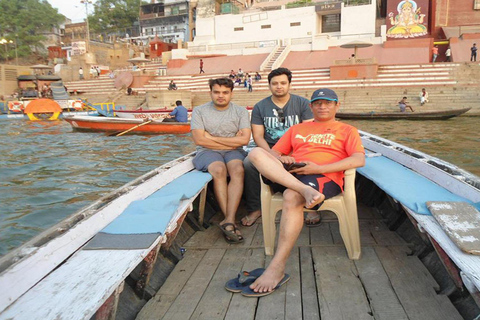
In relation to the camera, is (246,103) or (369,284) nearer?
(369,284)

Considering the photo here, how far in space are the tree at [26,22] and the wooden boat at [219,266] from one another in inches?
2004

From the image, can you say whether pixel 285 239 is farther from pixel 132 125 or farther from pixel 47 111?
pixel 47 111

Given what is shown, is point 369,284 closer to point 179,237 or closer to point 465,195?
point 465,195

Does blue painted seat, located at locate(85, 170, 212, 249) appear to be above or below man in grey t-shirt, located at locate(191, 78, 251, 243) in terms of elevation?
below

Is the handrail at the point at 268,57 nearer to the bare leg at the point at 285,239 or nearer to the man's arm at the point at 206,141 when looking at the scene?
the man's arm at the point at 206,141

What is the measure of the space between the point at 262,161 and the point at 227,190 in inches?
29.7

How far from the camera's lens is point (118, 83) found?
24.2 metres

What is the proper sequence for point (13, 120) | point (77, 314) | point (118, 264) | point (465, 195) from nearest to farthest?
point (77, 314) → point (118, 264) → point (465, 195) → point (13, 120)

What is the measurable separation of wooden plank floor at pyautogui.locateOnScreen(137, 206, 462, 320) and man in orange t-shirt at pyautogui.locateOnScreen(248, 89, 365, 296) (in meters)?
0.16

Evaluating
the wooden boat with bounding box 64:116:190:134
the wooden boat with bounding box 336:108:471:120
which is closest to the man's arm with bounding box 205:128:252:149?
the wooden boat with bounding box 64:116:190:134

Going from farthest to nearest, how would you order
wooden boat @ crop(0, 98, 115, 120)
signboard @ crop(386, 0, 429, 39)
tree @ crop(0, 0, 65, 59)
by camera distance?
tree @ crop(0, 0, 65, 59), signboard @ crop(386, 0, 429, 39), wooden boat @ crop(0, 98, 115, 120)

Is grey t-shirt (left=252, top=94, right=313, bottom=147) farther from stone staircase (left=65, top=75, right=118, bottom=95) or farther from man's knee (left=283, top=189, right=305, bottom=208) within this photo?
stone staircase (left=65, top=75, right=118, bottom=95)

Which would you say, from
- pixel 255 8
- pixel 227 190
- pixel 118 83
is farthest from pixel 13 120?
pixel 255 8

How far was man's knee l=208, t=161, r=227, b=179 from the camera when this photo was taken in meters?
3.21
